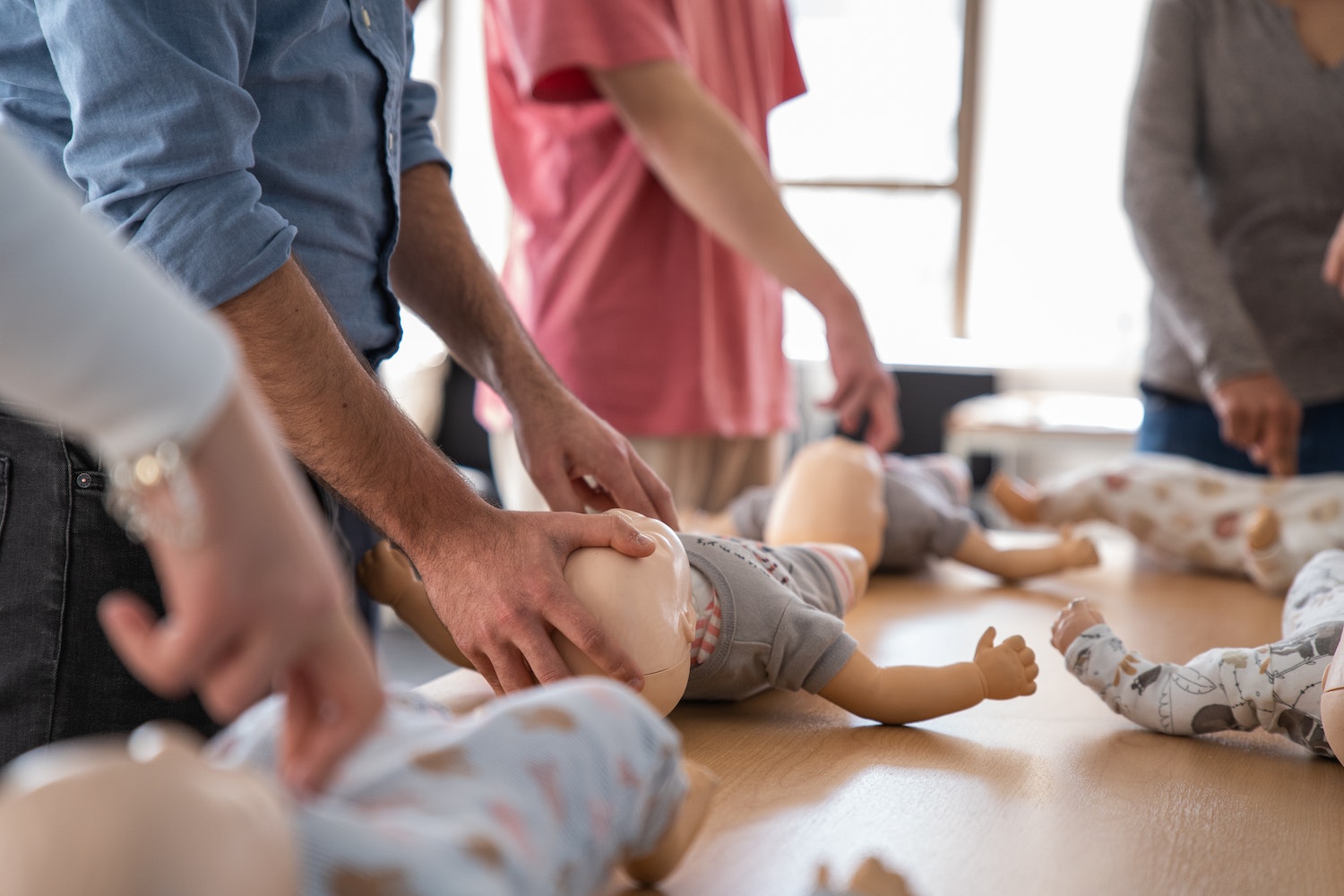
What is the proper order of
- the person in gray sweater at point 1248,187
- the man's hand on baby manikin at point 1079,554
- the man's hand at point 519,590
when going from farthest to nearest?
the person in gray sweater at point 1248,187 → the man's hand on baby manikin at point 1079,554 → the man's hand at point 519,590

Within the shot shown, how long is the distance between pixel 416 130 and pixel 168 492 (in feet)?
3.13

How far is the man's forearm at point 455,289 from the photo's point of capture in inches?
43.5

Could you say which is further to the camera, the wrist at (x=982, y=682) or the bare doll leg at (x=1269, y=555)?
the bare doll leg at (x=1269, y=555)

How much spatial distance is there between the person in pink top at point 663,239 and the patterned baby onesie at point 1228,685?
623mm

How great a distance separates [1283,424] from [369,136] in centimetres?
122

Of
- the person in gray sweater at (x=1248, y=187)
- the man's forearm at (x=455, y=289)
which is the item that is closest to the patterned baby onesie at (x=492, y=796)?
A: the man's forearm at (x=455, y=289)

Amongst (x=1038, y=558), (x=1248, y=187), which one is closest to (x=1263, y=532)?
(x=1038, y=558)

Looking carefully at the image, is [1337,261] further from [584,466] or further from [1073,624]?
[584,466]

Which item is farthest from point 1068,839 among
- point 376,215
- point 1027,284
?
point 1027,284

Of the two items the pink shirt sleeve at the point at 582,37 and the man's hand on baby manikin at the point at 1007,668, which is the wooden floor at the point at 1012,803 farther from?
the pink shirt sleeve at the point at 582,37

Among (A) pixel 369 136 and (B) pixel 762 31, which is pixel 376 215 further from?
(B) pixel 762 31

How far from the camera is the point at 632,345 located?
5.04ft

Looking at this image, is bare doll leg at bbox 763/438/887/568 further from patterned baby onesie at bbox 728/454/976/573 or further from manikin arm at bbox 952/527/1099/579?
manikin arm at bbox 952/527/1099/579

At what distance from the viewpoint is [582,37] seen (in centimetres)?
131
